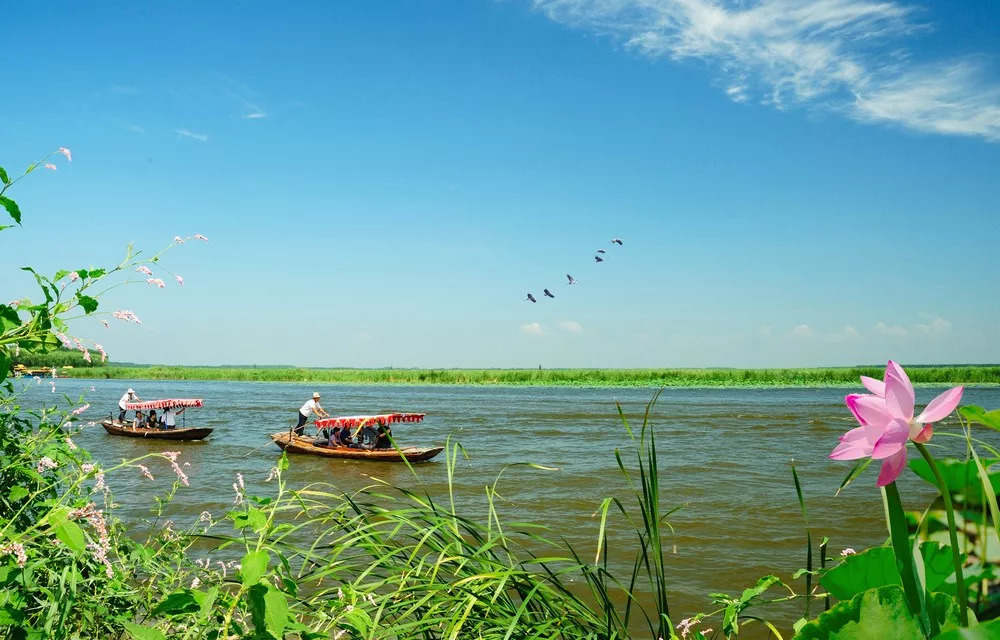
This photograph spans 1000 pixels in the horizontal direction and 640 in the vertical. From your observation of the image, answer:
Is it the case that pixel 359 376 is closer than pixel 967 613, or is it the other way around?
pixel 967 613

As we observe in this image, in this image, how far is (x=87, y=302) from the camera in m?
1.94

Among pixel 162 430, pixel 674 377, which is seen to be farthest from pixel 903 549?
pixel 674 377

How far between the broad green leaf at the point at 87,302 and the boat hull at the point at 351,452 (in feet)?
51.6

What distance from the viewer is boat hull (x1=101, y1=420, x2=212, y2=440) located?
22.6 m

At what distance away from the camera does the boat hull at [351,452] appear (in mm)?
17875

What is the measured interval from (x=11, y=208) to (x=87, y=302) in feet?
0.99

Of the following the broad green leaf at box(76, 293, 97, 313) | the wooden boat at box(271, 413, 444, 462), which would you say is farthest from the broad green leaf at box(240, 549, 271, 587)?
the wooden boat at box(271, 413, 444, 462)

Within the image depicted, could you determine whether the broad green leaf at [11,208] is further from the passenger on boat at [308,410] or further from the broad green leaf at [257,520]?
the passenger on boat at [308,410]

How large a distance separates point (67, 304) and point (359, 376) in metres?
88.2

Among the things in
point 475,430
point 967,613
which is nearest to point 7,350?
point 967,613

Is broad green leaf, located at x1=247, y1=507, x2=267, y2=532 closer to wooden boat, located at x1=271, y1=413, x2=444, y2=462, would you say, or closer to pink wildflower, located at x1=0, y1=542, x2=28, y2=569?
pink wildflower, located at x1=0, y1=542, x2=28, y2=569

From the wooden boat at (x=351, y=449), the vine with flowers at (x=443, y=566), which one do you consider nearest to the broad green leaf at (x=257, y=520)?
the vine with flowers at (x=443, y=566)

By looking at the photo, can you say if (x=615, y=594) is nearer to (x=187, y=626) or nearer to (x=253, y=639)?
(x=187, y=626)

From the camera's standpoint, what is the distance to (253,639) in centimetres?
163
